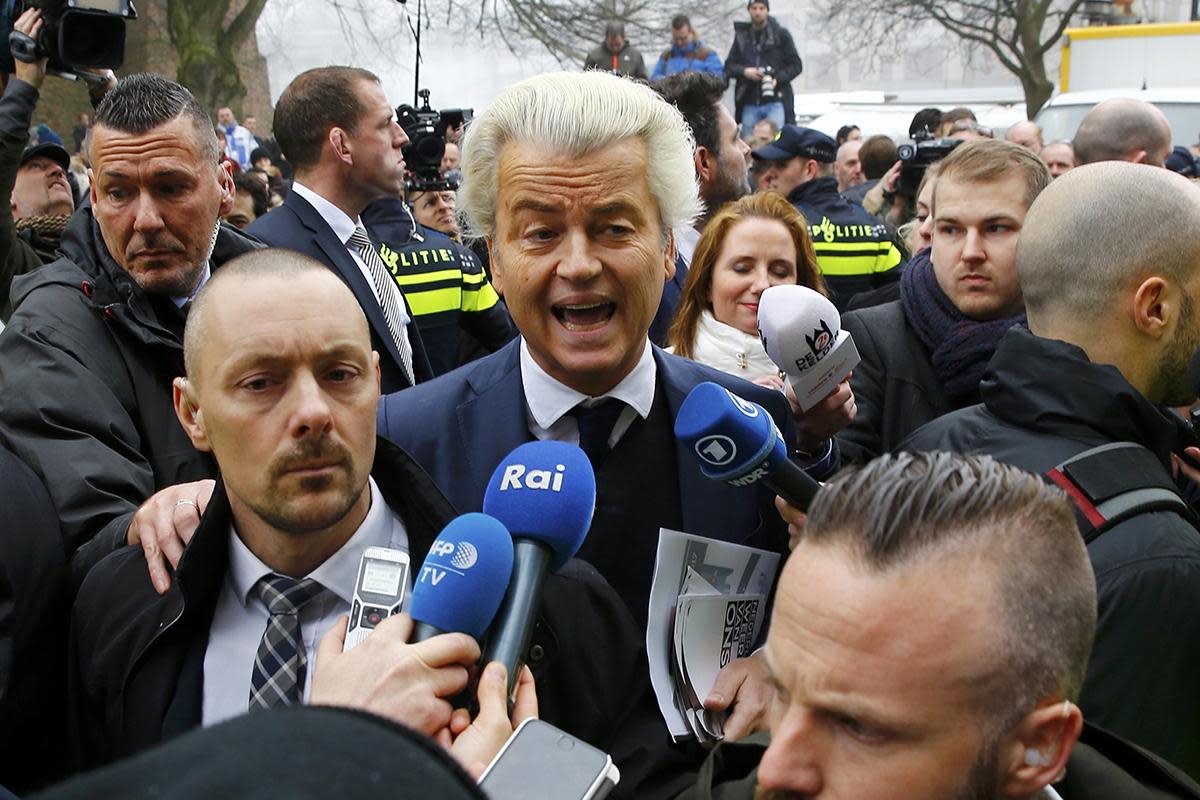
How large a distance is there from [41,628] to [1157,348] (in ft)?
7.34

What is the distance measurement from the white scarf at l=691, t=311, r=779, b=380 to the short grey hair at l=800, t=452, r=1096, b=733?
6.97 feet

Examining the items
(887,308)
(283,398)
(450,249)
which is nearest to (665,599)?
(283,398)

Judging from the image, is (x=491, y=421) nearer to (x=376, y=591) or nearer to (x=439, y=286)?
(x=376, y=591)

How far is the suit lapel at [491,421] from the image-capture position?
105 inches

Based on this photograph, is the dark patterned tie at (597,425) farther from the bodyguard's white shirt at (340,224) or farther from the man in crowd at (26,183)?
the bodyguard's white shirt at (340,224)

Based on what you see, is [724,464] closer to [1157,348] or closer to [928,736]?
[928,736]

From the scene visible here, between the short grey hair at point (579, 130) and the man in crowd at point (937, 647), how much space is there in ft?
3.60

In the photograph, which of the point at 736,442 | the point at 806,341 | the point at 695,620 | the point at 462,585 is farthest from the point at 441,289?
the point at 462,585

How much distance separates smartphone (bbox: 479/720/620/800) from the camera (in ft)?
4.97

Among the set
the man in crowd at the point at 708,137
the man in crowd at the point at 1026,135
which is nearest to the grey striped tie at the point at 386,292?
the man in crowd at the point at 708,137

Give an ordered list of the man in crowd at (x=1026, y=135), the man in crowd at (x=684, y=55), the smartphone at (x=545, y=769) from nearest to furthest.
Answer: the smartphone at (x=545, y=769) < the man in crowd at (x=1026, y=135) < the man in crowd at (x=684, y=55)

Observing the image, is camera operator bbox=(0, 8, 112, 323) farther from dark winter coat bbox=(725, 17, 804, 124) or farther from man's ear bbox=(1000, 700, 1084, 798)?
dark winter coat bbox=(725, 17, 804, 124)

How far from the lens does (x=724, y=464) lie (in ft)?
6.86

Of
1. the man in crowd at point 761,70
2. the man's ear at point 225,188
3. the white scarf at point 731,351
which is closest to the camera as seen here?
the white scarf at point 731,351
